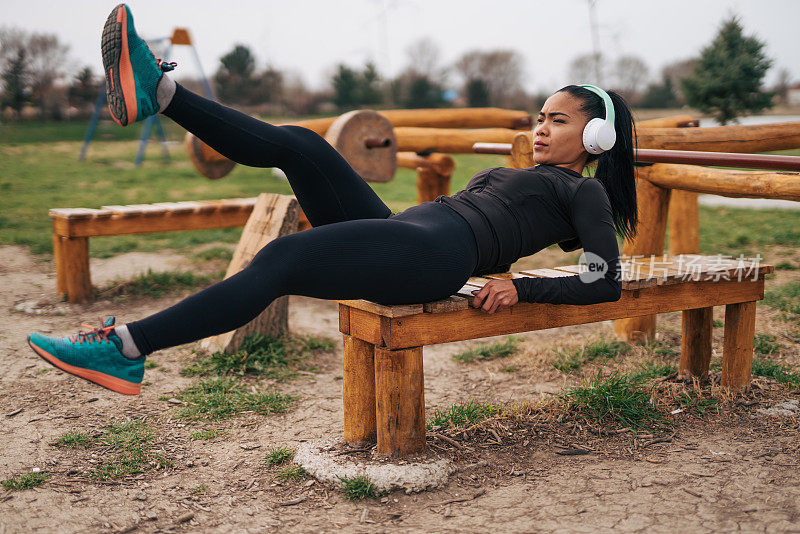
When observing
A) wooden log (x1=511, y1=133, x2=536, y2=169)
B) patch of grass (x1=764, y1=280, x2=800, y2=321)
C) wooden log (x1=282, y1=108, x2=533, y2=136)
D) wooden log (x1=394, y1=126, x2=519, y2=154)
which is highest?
wooden log (x1=282, y1=108, x2=533, y2=136)

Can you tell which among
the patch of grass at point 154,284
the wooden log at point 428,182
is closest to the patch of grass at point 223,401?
the patch of grass at point 154,284

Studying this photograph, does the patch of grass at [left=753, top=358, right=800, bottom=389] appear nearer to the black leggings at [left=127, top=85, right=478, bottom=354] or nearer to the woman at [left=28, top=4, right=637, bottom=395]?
the woman at [left=28, top=4, right=637, bottom=395]

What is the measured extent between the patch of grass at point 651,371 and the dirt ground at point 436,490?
0.41 m

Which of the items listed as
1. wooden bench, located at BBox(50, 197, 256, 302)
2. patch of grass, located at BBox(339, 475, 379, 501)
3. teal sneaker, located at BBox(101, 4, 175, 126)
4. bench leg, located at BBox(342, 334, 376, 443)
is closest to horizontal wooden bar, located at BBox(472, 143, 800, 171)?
bench leg, located at BBox(342, 334, 376, 443)

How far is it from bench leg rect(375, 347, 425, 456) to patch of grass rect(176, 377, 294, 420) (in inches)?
39.7

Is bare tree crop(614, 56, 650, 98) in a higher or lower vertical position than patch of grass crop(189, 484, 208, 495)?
higher

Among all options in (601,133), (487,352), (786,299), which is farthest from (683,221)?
(601,133)

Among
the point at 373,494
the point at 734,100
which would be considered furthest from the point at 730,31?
the point at 373,494

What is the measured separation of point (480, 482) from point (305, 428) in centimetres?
102

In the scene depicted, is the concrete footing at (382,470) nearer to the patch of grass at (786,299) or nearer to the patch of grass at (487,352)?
the patch of grass at (487,352)

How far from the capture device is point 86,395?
151 inches

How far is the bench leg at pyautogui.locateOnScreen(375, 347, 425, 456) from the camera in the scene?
2.84m

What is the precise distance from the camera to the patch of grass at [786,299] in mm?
5230

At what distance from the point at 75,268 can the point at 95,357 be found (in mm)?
3758
